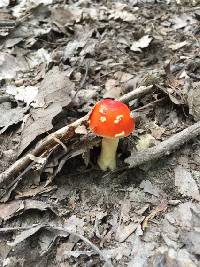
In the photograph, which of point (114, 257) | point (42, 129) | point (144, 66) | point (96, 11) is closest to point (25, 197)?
point (42, 129)

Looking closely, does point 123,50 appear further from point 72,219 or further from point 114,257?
point 114,257

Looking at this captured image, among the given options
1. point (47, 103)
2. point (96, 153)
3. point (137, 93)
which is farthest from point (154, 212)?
point (47, 103)

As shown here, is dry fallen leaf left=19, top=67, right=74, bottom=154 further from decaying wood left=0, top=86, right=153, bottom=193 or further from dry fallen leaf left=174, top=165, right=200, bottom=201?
dry fallen leaf left=174, top=165, right=200, bottom=201

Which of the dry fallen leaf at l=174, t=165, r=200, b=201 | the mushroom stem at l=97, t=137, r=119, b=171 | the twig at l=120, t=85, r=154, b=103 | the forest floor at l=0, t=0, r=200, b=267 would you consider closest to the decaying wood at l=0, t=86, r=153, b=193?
the forest floor at l=0, t=0, r=200, b=267

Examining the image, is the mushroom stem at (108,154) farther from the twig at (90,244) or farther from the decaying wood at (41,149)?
the twig at (90,244)

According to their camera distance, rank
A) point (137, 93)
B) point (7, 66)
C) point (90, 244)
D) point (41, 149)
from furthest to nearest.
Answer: point (7, 66) < point (137, 93) < point (41, 149) < point (90, 244)

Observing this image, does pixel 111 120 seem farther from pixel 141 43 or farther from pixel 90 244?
pixel 141 43
